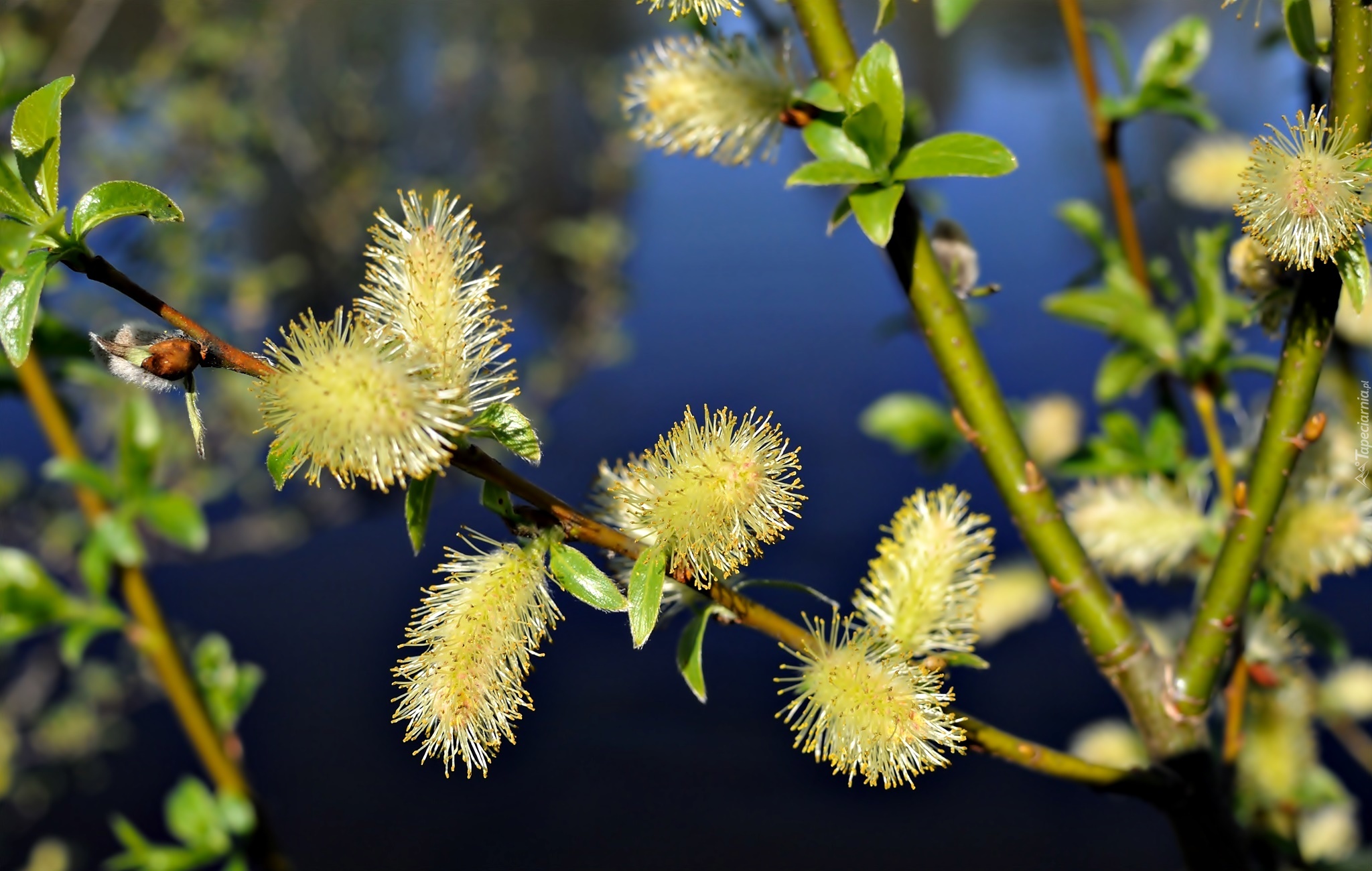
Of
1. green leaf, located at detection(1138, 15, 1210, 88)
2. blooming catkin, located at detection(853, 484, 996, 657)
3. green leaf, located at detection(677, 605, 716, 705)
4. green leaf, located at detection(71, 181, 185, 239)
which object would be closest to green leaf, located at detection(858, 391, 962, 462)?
green leaf, located at detection(1138, 15, 1210, 88)

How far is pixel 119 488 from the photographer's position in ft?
2.05

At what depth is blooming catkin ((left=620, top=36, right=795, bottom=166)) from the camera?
43 centimetres

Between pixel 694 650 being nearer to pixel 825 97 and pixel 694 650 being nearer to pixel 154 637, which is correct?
pixel 825 97

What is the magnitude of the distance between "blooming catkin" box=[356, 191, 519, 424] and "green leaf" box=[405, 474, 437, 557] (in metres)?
0.02

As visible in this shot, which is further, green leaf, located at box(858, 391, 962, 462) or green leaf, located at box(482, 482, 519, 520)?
green leaf, located at box(858, 391, 962, 462)

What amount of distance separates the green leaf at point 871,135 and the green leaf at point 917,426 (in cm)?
49

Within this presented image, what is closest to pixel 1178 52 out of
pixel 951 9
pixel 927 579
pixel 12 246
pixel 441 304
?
pixel 951 9

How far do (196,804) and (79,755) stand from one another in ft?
4.16

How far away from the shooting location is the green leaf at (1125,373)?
65 cm

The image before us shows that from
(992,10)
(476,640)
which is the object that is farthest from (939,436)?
(992,10)

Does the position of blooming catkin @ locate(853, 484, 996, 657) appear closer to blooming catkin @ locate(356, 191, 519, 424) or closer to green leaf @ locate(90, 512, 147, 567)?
blooming catkin @ locate(356, 191, 519, 424)

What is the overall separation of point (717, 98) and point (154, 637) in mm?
536

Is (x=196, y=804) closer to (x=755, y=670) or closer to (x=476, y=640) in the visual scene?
(x=476, y=640)

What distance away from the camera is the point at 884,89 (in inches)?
14.5
